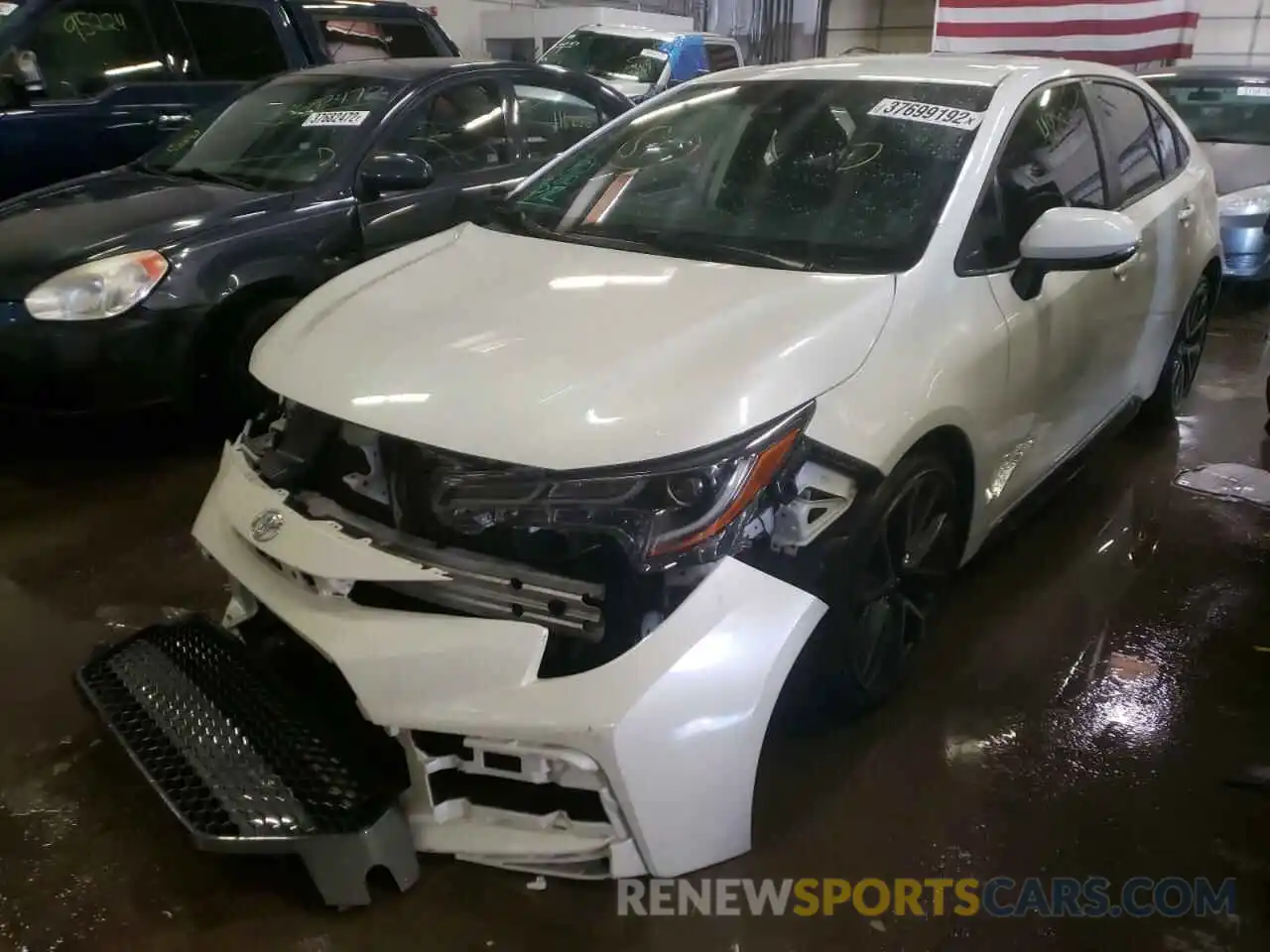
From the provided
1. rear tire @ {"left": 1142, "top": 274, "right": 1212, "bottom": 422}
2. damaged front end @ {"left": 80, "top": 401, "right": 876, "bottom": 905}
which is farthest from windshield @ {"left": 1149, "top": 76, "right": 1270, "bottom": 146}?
damaged front end @ {"left": 80, "top": 401, "right": 876, "bottom": 905}

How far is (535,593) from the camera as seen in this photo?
1.74 meters

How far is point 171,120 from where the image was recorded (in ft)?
17.9

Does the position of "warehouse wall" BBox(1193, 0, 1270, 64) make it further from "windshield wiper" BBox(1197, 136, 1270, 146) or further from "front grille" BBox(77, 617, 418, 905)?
"front grille" BBox(77, 617, 418, 905)

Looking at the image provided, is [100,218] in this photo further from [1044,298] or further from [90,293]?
[1044,298]

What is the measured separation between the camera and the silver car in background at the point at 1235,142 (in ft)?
18.6

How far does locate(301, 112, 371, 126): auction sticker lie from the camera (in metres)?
4.02

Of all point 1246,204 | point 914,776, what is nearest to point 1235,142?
point 1246,204

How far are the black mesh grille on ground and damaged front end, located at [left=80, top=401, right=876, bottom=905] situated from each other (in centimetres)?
1

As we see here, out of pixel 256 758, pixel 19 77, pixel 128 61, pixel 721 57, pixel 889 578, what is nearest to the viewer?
pixel 256 758

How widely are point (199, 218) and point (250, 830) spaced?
8.41ft

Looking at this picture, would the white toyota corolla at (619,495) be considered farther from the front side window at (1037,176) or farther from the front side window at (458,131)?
the front side window at (458,131)

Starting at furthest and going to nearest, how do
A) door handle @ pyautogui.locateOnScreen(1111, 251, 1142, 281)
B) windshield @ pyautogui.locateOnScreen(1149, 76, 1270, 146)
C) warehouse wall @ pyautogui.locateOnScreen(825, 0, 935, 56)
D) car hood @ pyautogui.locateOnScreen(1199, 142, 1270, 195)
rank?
warehouse wall @ pyautogui.locateOnScreen(825, 0, 935, 56) < windshield @ pyautogui.locateOnScreen(1149, 76, 1270, 146) < car hood @ pyautogui.locateOnScreen(1199, 142, 1270, 195) < door handle @ pyautogui.locateOnScreen(1111, 251, 1142, 281)

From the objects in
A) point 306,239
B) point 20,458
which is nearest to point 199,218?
point 306,239

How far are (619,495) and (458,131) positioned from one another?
3.12 m
